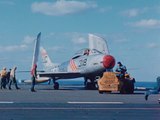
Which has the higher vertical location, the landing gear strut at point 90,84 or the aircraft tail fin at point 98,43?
the aircraft tail fin at point 98,43

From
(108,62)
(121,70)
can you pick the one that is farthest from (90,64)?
(121,70)

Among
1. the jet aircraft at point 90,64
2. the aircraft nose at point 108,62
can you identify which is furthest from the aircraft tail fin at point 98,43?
the aircraft nose at point 108,62

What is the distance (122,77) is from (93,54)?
11.9 meters

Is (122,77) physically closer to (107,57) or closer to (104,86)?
(104,86)

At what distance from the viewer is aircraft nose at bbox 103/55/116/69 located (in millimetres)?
32875

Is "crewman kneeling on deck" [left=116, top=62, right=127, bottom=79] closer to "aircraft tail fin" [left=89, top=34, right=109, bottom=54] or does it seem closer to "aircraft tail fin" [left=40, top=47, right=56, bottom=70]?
"aircraft tail fin" [left=89, top=34, right=109, bottom=54]

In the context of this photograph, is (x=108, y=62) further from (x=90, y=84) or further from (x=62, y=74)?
(x=62, y=74)

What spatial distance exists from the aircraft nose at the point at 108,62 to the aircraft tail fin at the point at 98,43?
5.68 m

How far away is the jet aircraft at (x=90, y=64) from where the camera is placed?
113ft

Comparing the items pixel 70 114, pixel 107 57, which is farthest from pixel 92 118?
pixel 107 57

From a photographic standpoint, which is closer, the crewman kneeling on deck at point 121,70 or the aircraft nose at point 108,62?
the crewman kneeling on deck at point 121,70

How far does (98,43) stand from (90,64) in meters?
→ 4.46

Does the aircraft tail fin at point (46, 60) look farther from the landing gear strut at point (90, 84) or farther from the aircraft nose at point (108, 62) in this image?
the aircraft nose at point (108, 62)

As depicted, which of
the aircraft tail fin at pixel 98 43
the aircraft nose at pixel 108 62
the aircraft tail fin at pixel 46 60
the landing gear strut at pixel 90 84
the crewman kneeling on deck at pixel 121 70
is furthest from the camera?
the aircraft tail fin at pixel 46 60
